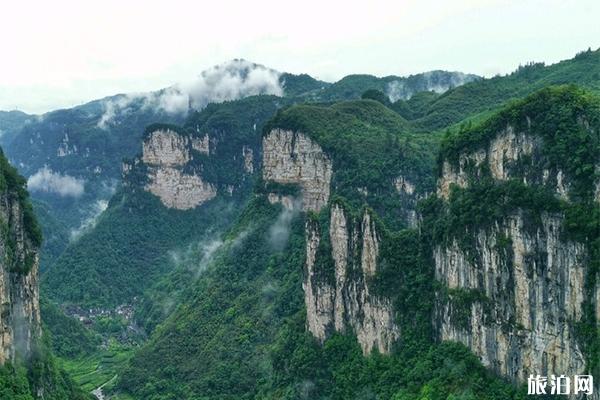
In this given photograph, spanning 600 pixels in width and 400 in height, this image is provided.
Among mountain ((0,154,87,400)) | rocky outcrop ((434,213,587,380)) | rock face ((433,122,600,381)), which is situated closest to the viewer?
rocky outcrop ((434,213,587,380))

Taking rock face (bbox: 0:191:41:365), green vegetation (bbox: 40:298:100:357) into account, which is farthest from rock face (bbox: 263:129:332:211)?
rock face (bbox: 0:191:41:365)

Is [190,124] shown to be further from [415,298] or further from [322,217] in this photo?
[415,298]

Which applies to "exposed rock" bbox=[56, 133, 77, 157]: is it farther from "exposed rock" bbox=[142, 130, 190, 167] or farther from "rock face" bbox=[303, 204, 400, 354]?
"rock face" bbox=[303, 204, 400, 354]

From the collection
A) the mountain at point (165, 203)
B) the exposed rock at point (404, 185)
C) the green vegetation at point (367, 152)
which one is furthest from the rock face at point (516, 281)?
the mountain at point (165, 203)

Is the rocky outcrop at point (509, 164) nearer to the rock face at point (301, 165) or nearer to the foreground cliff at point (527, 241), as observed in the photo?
the foreground cliff at point (527, 241)

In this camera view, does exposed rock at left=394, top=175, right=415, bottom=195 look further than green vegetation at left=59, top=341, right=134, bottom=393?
No

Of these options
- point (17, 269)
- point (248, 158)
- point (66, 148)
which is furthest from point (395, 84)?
point (17, 269)

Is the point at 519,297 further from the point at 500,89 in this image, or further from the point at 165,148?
the point at 165,148
